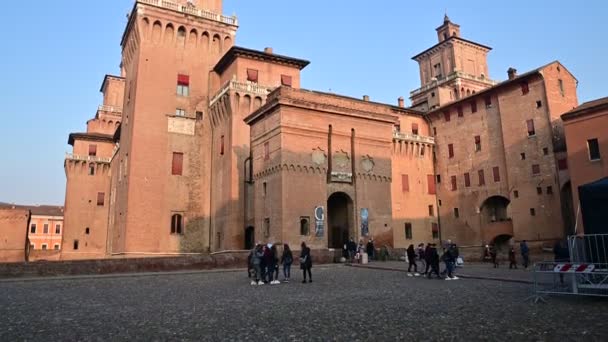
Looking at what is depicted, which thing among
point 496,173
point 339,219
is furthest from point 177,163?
point 496,173

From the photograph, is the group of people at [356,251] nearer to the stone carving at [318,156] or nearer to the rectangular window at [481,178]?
the stone carving at [318,156]

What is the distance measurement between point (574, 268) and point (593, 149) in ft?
70.2

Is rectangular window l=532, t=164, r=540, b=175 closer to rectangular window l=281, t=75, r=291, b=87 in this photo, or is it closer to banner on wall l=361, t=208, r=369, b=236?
banner on wall l=361, t=208, r=369, b=236

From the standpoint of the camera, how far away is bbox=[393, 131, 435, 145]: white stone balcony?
47625 mm

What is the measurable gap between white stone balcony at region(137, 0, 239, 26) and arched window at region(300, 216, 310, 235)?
960 inches

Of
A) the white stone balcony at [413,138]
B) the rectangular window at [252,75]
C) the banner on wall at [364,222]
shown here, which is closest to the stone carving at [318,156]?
the banner on wall at [364,222]

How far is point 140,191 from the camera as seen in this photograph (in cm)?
3681

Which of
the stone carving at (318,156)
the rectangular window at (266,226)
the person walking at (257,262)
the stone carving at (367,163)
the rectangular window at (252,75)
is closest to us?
the person walking at (257,262)

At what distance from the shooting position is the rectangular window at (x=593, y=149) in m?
27.6

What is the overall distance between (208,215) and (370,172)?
652 inches

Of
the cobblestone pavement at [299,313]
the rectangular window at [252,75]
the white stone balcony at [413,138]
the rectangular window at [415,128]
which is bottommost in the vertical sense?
the cobblestone pavement at [299,313]

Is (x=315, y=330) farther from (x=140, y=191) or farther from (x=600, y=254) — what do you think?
(x=140, y=191)

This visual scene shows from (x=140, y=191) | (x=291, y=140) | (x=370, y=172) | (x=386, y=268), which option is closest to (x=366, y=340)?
(x=386, y=268)

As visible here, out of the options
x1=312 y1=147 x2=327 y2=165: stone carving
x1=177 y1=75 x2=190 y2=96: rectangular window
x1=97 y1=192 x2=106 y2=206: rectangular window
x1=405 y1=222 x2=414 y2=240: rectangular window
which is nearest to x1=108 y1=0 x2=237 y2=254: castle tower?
x1=177 y1=75 x2=190 y2=96: rectangular window
